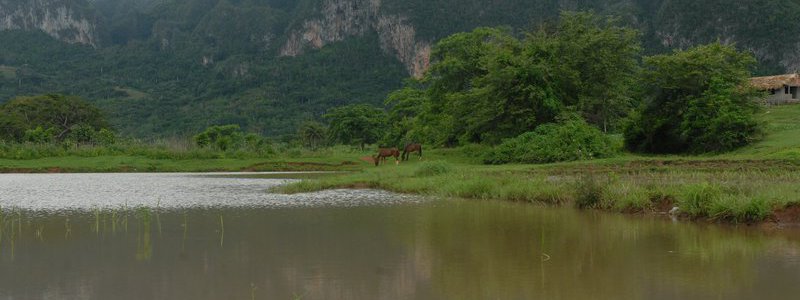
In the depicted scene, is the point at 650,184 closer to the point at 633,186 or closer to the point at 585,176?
the point at 633,186

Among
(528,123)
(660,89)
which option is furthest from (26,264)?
(660,89)

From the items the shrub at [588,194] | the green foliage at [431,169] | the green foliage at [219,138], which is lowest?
the shrub at [588,194]

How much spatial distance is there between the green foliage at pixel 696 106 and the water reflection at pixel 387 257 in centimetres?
2016

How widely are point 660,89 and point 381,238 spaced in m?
28.0

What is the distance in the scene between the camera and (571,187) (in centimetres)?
1817

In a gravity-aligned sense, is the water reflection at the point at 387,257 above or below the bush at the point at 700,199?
below

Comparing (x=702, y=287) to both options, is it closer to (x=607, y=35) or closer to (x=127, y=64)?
(x=607, y=35)

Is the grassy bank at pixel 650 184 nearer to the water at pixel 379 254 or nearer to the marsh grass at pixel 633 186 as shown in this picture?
the marsh grass at pixel 633 186

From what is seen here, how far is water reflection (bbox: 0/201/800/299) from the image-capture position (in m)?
8.57

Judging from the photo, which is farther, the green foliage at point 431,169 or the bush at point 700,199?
the green foliage at point 431,169

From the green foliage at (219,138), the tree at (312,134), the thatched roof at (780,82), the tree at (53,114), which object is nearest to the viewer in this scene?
the green foliage at (219,138)

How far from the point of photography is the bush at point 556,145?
32531 mm

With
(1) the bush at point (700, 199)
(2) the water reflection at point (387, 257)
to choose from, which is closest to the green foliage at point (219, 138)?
(2) the water reflection at point (387, 257)

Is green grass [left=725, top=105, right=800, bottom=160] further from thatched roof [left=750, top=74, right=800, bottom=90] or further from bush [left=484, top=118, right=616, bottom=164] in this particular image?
thatched roof [left=750, top=74, right=800, bottom=90]
